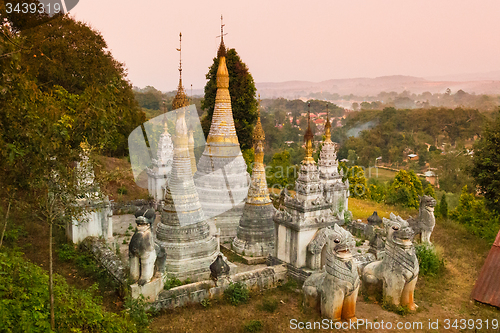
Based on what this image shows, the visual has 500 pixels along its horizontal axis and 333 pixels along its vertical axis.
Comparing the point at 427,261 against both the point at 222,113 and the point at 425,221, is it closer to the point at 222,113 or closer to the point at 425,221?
the point at 425,221

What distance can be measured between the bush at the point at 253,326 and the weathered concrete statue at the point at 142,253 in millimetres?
2968

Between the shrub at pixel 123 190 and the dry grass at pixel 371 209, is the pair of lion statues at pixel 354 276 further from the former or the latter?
the shrub at pixel 123 190

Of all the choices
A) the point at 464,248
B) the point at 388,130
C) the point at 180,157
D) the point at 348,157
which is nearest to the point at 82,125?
the point at 180,157

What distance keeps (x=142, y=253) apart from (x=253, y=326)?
3538mm

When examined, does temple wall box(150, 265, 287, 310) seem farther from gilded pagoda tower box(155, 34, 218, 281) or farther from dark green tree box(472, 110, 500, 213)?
dark green tree box(472, 110, 500, 213)

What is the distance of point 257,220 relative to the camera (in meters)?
15.3

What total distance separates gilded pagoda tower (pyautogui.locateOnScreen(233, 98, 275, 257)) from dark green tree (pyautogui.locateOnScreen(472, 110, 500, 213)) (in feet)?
37.2

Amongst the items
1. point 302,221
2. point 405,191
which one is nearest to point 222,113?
point 302,221

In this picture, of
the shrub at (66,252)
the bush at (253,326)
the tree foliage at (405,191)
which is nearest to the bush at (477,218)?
the tree foliage at (405,191)

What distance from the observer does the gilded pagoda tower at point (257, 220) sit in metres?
15.3

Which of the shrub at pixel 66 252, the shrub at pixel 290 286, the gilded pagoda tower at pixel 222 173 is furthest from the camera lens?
the gilded pagoda tower at pixel 222 173

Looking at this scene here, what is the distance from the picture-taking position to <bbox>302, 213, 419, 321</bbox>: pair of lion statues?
9859 millimetres

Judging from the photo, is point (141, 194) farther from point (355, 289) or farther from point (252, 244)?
point (355, 289)

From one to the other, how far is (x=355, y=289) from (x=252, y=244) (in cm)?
597
